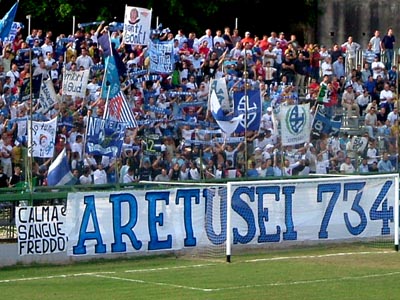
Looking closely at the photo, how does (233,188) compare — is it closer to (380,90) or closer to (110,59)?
(110,59)

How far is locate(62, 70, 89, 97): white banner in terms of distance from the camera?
1009 inches

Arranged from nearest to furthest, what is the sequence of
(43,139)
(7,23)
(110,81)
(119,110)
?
1. (43,139)
2. (119,110)
3. (110,81)
4. (7,23)

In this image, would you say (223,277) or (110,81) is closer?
(223,277)

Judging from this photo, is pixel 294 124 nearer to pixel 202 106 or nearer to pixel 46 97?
pixel 202 106

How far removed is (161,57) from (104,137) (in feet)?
18.2

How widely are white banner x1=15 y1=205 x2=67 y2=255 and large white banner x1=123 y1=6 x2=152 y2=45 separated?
817 centimetres

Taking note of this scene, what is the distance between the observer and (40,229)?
19.9m

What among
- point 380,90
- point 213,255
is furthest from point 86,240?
point 380,90

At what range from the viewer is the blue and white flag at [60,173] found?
74.2ft

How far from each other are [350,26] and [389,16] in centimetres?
167

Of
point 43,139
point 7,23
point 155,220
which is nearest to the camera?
point 155,220

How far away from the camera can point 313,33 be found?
46281mm

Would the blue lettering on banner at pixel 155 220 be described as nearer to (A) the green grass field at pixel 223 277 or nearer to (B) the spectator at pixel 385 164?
(A) the green grass field at pixel 223 277

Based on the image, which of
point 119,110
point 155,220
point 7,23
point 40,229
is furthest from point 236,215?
point 7,23
